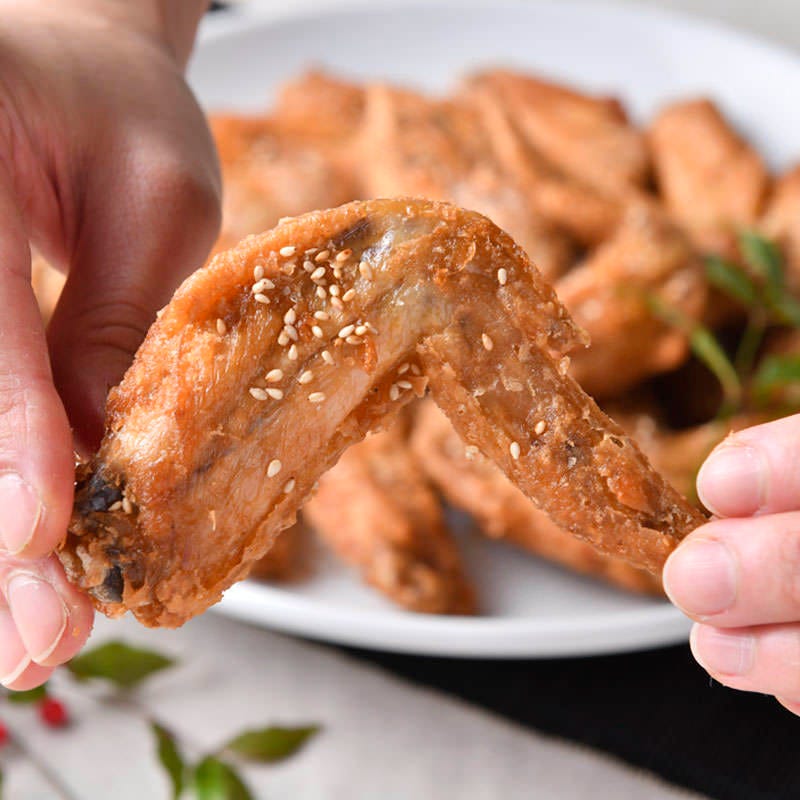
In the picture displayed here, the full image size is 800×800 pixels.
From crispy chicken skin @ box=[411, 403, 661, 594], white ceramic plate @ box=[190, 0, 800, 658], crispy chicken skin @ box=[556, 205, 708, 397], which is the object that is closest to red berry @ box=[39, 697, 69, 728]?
crispy chicken skin @ box=[411, 403, 661, 594]

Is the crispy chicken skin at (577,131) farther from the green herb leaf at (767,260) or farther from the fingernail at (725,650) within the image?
the fingernail at (725,650)

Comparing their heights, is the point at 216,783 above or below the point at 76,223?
below

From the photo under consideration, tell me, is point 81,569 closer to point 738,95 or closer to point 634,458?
point 634,458

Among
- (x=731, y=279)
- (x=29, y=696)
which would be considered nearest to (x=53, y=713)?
(x=29, y=696)

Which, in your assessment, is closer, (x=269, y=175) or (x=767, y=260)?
(x=767, y=260)

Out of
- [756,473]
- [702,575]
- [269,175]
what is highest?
[756,473]

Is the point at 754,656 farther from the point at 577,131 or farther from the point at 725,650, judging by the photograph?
the point at 577,131

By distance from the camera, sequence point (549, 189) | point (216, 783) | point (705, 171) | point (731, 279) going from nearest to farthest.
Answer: point (216, 783)
point (731, 279)
point (549, 189)
point (705, 171)

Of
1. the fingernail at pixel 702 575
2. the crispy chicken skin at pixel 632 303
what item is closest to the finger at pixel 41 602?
the fingernail at pixel 702 575
